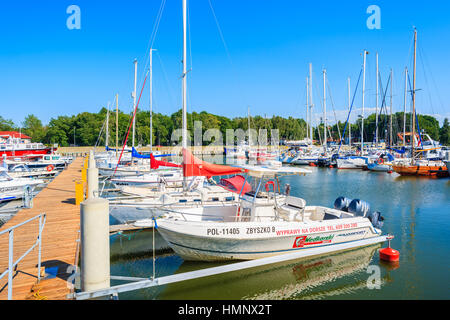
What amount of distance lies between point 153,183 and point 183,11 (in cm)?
1208

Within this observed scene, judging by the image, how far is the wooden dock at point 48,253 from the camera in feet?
23.0

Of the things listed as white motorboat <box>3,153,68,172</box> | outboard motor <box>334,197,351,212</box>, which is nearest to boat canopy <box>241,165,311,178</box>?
outboard motor <box>334,197,351,212</box>

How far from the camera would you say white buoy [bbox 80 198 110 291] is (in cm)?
661

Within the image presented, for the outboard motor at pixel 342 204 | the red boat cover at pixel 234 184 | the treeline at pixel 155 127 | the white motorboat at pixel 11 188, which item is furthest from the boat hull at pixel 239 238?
the treeline at pixel 155 127

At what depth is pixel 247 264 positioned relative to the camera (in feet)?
30.6

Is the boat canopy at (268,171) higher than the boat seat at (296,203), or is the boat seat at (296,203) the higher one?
the boat canopy at (268,171)

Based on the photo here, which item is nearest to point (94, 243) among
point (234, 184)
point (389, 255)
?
point (389, 255)

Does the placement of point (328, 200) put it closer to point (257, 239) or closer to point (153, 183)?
point (153, 183)

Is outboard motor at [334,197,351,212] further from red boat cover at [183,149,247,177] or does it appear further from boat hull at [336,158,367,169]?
boat hull at [336,158,367,169]

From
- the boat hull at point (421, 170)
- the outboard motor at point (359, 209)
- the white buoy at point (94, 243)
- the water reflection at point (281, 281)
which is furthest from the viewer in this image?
the boat hull at point (421, 170)

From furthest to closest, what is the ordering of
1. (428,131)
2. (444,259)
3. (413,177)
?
(428,131) < (413,177) < (444,259)

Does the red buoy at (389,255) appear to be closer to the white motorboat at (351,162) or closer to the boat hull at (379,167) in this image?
the boat hull at (379,167)

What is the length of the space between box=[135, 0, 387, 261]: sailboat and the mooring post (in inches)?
136
